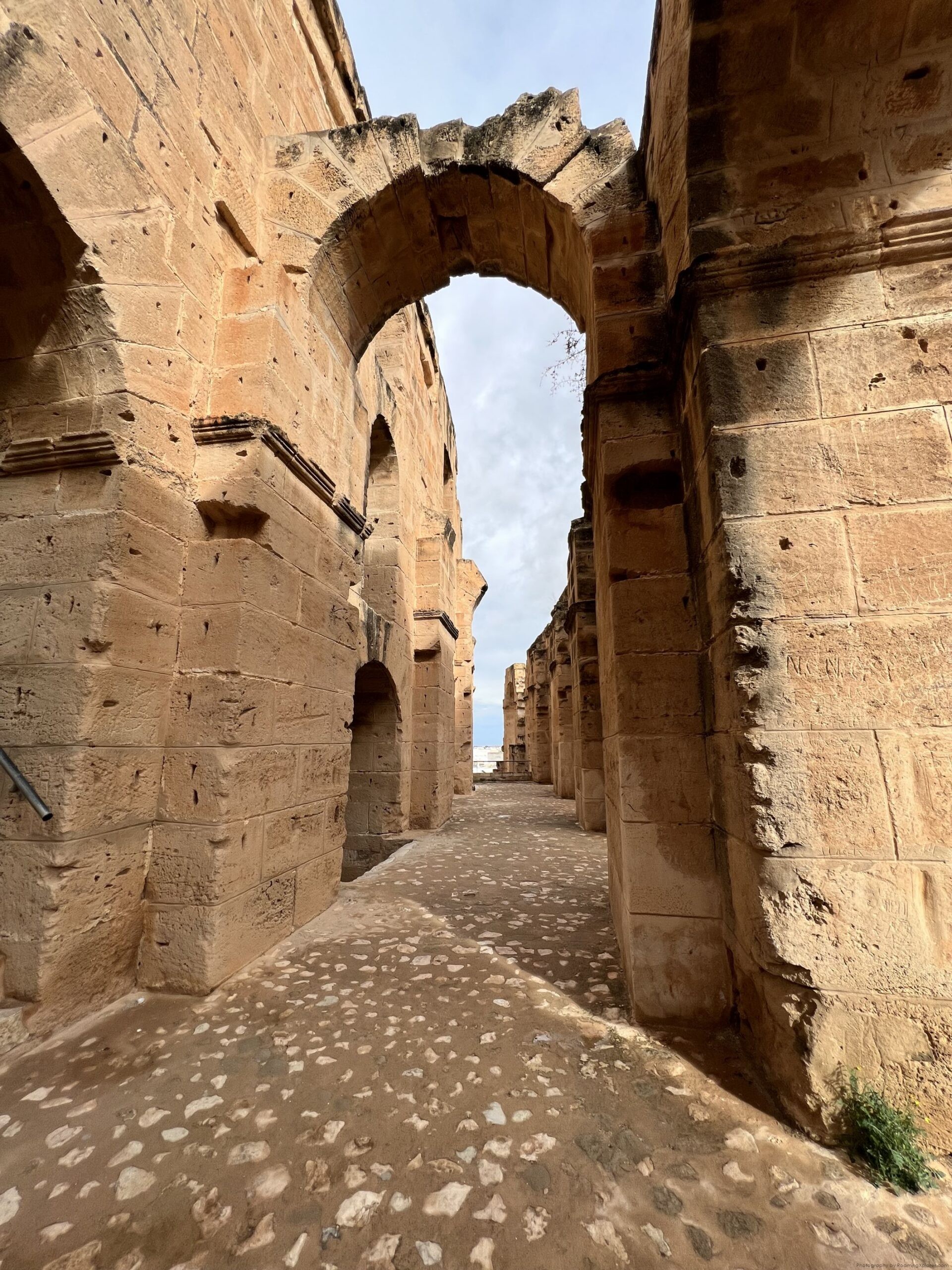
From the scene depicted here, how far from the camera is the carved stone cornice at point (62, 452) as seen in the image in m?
2.42

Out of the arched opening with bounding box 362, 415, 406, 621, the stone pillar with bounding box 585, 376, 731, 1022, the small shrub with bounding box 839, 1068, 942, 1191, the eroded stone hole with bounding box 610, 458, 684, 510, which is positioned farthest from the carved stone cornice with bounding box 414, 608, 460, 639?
the small shrub with bounding box 839, 1068, 942, 1191

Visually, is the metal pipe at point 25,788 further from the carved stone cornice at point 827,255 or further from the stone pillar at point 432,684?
the stone pillar at point 432,684

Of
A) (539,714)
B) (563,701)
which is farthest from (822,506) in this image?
(539,714)

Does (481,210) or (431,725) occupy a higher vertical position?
(481,210)

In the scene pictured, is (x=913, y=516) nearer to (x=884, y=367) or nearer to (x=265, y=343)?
Result: (x=884, y=367)

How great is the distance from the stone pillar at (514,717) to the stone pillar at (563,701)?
365 inches

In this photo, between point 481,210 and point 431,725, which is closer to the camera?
point 481,210

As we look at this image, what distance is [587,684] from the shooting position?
6688 mm

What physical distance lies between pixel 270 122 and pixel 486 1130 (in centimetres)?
573

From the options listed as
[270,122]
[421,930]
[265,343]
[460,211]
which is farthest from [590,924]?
[270,122]

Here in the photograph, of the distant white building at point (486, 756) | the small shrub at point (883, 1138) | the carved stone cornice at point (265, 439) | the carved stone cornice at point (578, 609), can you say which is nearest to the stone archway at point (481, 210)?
the carved stone cornice at point (265, 439)

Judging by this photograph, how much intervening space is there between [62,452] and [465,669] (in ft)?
32.7

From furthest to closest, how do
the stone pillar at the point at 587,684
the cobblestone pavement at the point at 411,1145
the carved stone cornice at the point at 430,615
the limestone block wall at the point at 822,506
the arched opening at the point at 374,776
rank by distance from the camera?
the carved stone cornice at the point at 430,615 < the stone pillar at the point at 587,684 < the arched opening at the point at 374,776 < the limestone block wall at the point at 822,506 < the cobblestone pavement at the point at 411,1145

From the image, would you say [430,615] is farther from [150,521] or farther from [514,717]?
[514,717]
